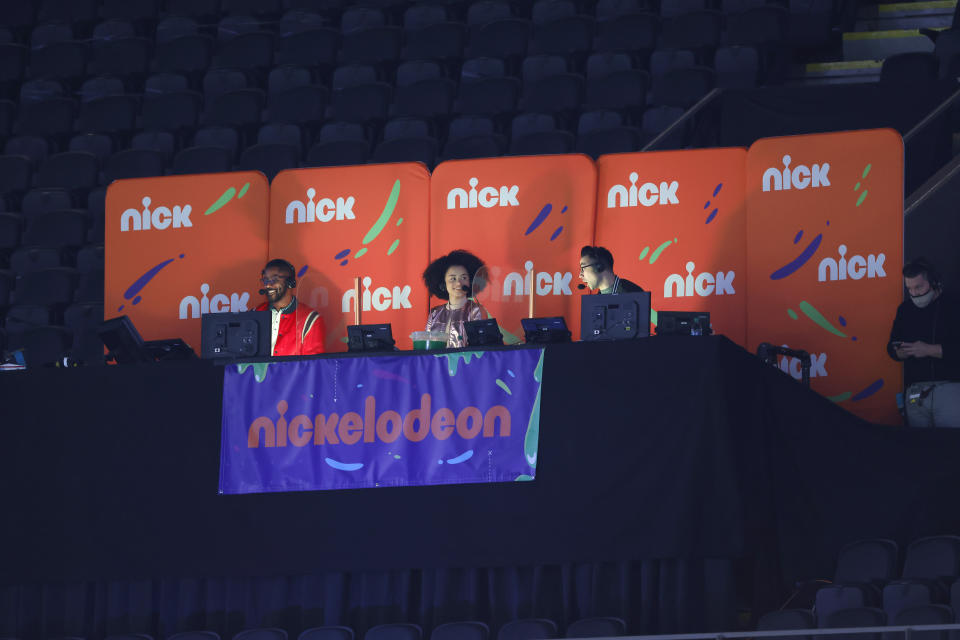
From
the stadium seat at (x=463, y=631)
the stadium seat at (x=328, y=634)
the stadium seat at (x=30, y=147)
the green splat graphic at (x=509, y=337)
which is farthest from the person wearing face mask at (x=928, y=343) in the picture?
the stadium seat at (x=30, y=147)

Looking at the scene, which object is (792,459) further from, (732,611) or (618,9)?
(618,9)

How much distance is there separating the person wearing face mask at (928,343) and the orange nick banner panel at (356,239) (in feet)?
8.30

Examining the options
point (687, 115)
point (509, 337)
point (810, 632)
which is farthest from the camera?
point (687, 115)

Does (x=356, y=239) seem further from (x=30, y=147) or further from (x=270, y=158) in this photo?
(x=30, y=147)

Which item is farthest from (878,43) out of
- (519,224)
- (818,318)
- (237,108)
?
(237,108)

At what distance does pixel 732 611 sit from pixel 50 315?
17.8 feet

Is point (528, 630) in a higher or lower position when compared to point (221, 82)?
lower

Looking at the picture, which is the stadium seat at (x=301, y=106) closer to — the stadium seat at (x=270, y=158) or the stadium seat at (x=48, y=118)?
the stadium seat at (x=270, y=158)

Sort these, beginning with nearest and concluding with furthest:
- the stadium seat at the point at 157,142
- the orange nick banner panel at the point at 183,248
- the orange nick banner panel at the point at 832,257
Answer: the orange nick banner panel at the point at 832,257, the orange nick banner panel at the point at 183,248, the stadium seat at the point at 157,142

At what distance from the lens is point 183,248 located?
7531 mm

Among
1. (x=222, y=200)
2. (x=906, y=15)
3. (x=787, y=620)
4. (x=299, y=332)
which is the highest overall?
(x=906, y=15)

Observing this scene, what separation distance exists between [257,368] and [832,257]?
3.08 meters

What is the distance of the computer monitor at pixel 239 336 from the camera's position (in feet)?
18.2

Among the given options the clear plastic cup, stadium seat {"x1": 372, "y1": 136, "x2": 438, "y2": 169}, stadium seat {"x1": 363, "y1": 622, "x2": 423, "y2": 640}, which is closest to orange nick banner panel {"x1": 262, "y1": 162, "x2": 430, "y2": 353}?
stadium seat {"x1": 372, "y1": 136, "x2": 438, "y2": 169}
